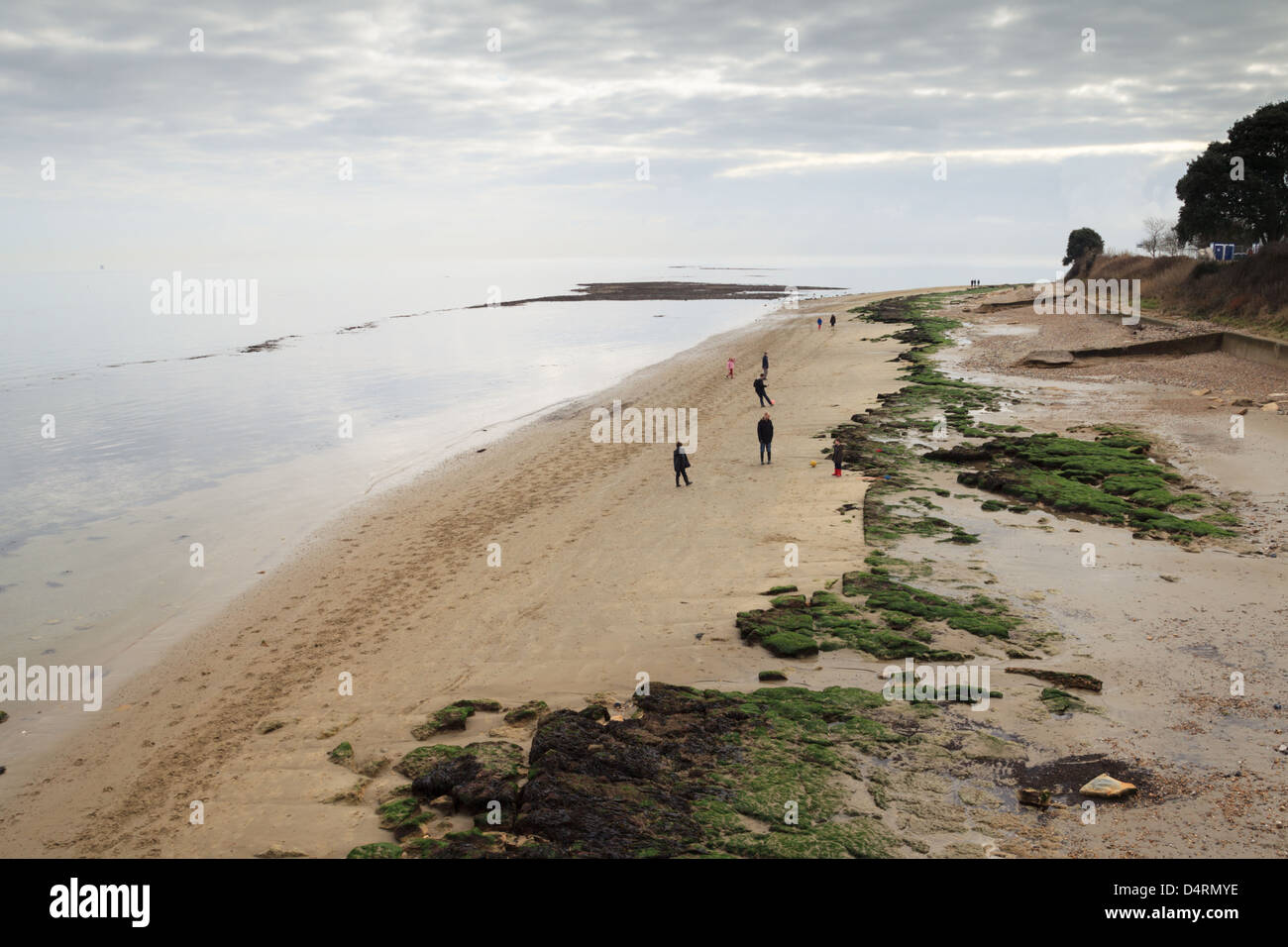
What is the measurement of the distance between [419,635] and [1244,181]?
205ft

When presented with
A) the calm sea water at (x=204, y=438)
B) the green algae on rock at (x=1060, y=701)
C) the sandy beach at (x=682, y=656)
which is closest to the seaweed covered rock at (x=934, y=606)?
the sandy beach at (x=682, y=656)

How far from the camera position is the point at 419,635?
14617 millimetres

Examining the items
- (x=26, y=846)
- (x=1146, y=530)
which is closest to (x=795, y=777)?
(x=26, y=846)

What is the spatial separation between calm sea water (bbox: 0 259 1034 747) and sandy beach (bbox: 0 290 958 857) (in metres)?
2.00

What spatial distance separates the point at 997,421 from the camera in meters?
28.1

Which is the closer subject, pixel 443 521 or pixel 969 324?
pixel 443 521

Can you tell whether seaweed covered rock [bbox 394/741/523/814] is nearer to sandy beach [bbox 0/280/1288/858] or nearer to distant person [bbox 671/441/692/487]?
sandy beach [bbox 0/280/1288/858]

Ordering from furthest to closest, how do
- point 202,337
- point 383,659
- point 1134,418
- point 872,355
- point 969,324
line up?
point 202,337
point 969,324
point 872,355
point 1134,418
point 383,659

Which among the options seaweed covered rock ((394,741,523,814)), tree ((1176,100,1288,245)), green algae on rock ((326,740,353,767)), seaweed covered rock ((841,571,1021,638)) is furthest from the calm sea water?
tree ((1176,100,1288,245))

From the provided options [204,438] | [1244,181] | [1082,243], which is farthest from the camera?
[1082,243]

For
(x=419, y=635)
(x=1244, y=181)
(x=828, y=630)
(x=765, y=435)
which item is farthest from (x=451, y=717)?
(x=1244, y=181)

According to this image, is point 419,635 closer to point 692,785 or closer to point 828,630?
point 828,630
